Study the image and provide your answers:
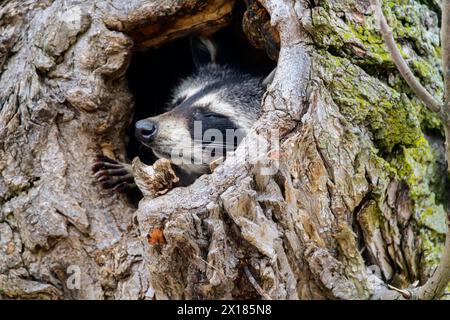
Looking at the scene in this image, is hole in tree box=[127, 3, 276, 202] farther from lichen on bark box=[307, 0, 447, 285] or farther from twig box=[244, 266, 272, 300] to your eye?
twig box=[244, 266, 272, 300]

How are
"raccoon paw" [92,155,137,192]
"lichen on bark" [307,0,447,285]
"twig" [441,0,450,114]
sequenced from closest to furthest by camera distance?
"twig" [441,0,450,114], "lichen on bark" [307,0,447,285], "raccoon paw" [92,155,137,192]

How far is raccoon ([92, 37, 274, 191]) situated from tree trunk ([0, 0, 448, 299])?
0.16 metres

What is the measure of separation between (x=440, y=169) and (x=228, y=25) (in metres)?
1.77

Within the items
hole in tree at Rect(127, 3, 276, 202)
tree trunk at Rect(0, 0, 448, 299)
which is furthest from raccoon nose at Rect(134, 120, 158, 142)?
hole in tree at Rect(127, 3, 276, 202)

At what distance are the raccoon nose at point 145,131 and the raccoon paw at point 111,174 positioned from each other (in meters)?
0.37

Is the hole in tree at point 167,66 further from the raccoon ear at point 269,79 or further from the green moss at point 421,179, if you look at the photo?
the green moss at point 421,179

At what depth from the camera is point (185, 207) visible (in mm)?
3191

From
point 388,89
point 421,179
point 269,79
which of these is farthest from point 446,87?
point 269,79

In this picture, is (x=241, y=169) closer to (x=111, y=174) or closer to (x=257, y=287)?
(x=257, y=287)

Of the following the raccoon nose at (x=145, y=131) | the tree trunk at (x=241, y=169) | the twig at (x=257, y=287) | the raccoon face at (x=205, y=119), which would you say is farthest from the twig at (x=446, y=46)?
the raccoon nose at (x=145, y=131)

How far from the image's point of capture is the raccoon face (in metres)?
3.97

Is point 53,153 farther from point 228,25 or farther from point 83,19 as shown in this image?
point 228,25

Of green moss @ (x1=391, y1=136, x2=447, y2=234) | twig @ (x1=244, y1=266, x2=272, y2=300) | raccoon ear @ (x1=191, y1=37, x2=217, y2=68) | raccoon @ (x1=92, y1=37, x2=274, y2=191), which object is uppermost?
raccoon ear @ (x1=191, y1=37, x2=217, y2=68)

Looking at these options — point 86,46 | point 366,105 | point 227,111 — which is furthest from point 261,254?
point 86,46
